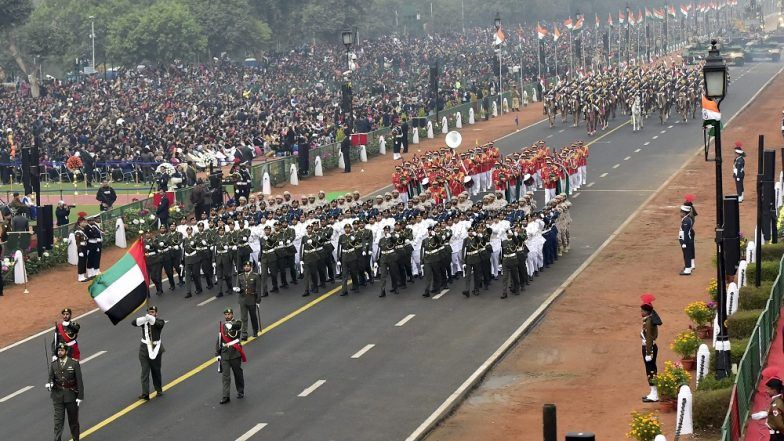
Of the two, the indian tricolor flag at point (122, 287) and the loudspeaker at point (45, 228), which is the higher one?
the indian tricolor flag at point (122, 287)

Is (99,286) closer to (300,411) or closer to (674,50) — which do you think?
(300,411)

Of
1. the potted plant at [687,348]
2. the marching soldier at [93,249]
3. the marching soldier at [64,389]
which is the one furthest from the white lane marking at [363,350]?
the marching soldier at [93,249]

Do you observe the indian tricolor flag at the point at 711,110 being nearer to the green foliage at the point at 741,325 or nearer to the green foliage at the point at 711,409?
the green foliage at the point at 741,325

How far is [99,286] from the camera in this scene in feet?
95.1

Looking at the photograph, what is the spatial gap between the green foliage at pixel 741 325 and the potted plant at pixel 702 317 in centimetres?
115

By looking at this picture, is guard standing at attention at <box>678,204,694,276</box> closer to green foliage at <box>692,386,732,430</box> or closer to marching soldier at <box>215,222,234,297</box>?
marching soldier at <box>215,222,234,297</box>

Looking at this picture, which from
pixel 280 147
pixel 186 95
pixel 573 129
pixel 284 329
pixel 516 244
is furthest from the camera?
pixel 186 95

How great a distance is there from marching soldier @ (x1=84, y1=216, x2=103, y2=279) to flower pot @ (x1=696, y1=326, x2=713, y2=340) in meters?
17.8

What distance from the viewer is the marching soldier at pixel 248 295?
109 ft

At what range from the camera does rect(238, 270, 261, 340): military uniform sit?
3312 cm

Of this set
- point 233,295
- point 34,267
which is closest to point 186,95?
point 34,267

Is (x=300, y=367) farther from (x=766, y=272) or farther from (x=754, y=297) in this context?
(x=766, y=272)

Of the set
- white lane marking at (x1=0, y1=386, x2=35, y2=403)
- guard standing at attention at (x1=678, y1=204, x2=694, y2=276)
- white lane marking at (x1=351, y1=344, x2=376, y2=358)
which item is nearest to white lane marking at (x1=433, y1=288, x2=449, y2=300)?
white lane marking at (x1=351, y1=344, x2=376, y2=358)

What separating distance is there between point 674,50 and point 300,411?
120 meters
